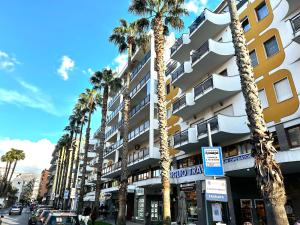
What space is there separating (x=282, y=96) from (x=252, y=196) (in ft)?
25.0

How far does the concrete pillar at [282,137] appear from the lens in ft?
52.9

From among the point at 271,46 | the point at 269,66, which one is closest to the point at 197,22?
the point at 271,46

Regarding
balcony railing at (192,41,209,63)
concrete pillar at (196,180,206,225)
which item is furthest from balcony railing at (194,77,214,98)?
concrete pillar at (196,180,206,225)

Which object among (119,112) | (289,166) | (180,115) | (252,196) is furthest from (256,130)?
(119,112)

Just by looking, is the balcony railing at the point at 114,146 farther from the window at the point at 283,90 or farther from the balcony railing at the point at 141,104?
the window at the point at 283,90

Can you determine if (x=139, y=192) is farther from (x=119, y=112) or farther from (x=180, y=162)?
(x=119, y=112)

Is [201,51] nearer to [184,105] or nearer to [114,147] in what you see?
[184,105]

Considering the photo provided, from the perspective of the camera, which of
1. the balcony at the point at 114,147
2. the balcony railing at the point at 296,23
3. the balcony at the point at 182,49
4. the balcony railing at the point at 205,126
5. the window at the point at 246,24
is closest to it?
the balcony railing at the point at 296,23

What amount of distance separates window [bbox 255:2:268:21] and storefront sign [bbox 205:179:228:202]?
1544cm

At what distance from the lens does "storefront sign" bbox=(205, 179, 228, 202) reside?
970cm

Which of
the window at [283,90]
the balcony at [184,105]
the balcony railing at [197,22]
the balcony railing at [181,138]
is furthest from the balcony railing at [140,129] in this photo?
the window at [283,90]

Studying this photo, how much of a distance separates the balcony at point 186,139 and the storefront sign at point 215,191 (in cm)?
1217

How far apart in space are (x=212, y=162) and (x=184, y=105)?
14.2 meters

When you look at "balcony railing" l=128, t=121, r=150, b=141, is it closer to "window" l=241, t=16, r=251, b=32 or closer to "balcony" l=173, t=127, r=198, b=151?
"balcony" l=173, t=127, r=198, b=151
